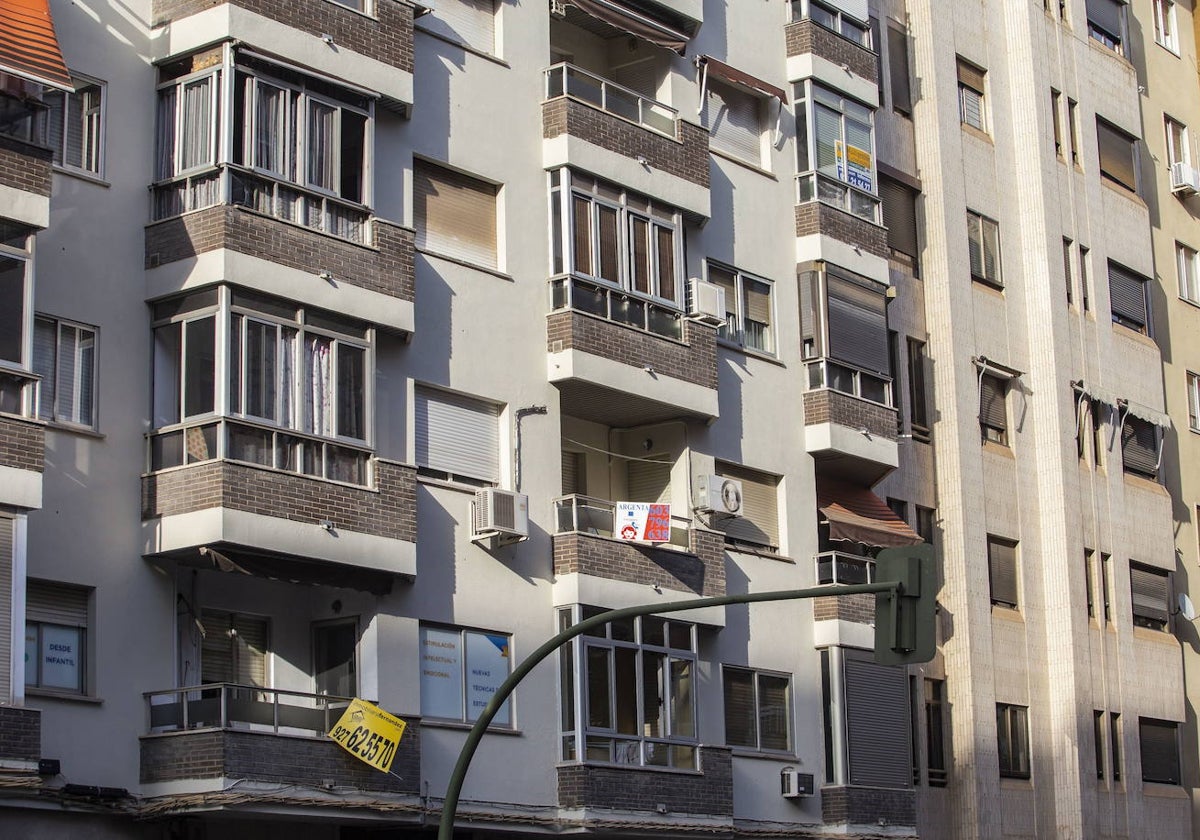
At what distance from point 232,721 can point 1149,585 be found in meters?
21.2

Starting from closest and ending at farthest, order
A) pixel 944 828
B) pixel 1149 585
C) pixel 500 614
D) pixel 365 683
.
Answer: pixel 365 683 < pixel 500 614 < pixel 944 828 < pixel 1149 585

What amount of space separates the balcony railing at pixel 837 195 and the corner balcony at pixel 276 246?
9.03 meters

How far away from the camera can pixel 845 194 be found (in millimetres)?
31984

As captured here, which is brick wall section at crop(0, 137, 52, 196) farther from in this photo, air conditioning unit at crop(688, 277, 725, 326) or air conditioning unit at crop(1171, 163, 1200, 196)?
air conditioning unit at crop(1171, 163, 1200, 196)

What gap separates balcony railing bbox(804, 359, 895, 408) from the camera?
30359 mm

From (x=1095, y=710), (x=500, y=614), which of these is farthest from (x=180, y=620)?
(x=1095, y=710)

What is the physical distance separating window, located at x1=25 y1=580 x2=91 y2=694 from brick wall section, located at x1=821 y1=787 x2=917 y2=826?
11561mm

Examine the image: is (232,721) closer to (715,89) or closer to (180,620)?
(180,620)

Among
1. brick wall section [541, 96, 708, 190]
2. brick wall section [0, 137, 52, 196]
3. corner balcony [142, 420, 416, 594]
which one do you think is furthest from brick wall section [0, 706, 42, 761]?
brick wall section [541, 96, 708, 190]

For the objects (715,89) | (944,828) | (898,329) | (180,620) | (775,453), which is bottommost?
(944,828)

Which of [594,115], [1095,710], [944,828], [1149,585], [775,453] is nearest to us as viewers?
[594,115]

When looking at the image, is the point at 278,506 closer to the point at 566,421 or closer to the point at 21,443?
the point at 21,443

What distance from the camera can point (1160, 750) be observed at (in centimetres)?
3647

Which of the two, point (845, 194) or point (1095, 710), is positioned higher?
point (845, 194)
